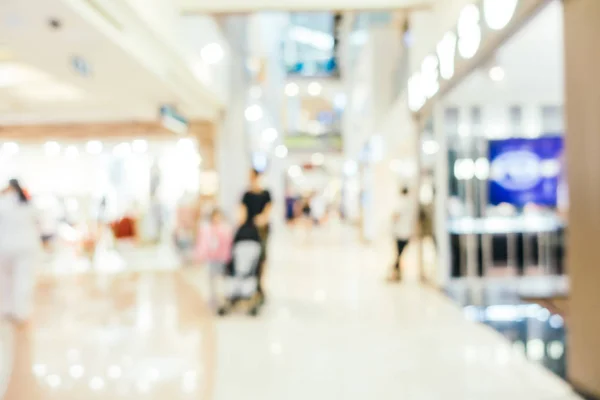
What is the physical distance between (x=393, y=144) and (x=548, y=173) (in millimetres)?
6731

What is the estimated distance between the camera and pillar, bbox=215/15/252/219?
1165 cm

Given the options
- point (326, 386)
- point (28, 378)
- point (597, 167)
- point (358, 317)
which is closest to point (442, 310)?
point (358, 317)

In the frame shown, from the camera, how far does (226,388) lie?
3678 millimetres

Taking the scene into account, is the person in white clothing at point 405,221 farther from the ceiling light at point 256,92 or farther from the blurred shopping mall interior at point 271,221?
the ceiling light at point 256,92

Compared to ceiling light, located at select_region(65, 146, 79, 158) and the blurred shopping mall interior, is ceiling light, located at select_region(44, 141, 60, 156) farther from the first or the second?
ceiling light, located at select_region(65, 146, 79, 158)

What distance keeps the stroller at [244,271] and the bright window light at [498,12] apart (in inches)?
117

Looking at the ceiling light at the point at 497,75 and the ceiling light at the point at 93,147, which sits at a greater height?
the ceiling light at the point at 497,75

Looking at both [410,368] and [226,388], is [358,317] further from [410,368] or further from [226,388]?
[226,388]

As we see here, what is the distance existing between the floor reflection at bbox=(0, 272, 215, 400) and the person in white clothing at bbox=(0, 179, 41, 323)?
11.2 inches

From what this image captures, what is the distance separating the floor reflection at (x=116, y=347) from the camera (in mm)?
3752

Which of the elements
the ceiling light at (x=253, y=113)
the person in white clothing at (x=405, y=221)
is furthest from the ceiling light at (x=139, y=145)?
the person in white clothing at (x=405, y=221)

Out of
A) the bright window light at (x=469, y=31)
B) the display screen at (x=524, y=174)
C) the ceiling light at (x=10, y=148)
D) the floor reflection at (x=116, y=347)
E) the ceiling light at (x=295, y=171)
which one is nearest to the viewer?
the floor reflection at (x=116, y=347)

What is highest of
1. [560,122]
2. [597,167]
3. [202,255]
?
[560,122]

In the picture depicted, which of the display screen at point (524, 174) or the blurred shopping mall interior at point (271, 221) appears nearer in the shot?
the blurred shopping mall interior at point (271, 221)
